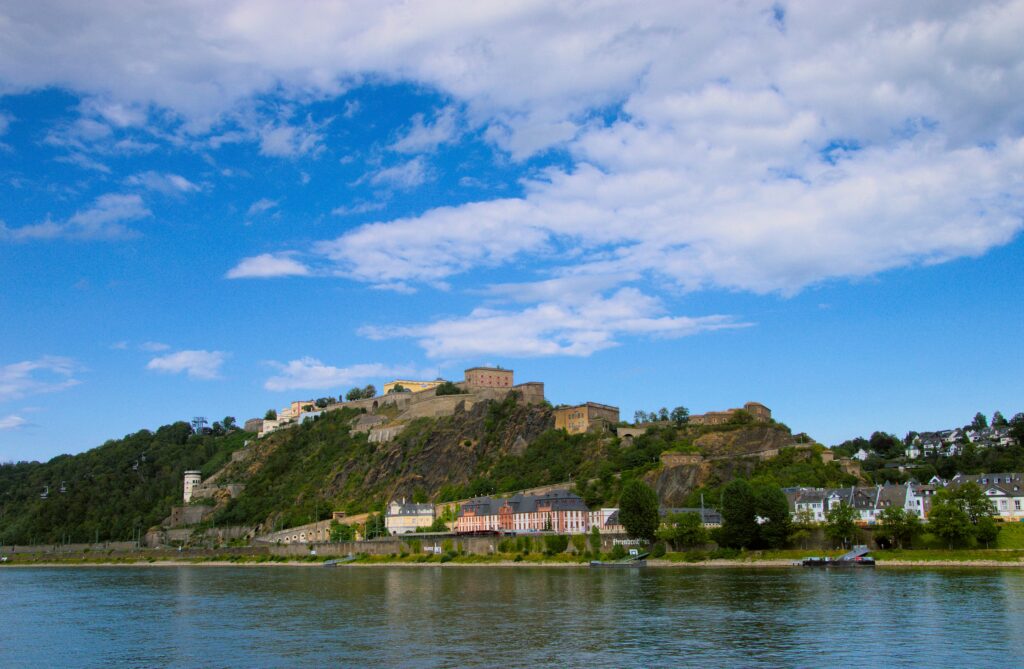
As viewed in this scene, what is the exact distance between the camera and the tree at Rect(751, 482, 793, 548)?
6756 cm

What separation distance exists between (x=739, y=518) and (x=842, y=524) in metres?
7.36

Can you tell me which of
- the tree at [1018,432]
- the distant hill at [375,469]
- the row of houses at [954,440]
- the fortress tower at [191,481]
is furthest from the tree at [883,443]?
the fortress tower at [191,481]

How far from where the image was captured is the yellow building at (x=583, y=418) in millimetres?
116812

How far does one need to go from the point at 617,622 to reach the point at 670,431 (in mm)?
72061

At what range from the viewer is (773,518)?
2662 inches

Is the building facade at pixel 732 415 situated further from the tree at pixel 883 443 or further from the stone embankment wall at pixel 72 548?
the stone embankment wall at pixel 72 548

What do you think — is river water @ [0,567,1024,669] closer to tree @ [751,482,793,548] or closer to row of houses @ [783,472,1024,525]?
tree @ [751,482,793,548]

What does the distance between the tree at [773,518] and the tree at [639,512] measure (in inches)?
363

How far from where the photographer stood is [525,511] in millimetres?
93938

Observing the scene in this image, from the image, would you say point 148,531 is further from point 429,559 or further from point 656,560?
point 656,560

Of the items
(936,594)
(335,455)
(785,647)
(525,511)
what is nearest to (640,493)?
(525,511)

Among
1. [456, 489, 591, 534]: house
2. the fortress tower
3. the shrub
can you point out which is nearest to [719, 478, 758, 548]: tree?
the shrub

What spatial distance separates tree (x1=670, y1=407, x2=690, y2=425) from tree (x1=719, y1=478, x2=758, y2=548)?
45.1m

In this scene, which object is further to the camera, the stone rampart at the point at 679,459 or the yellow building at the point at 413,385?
the yellow building at the point at 413,385
